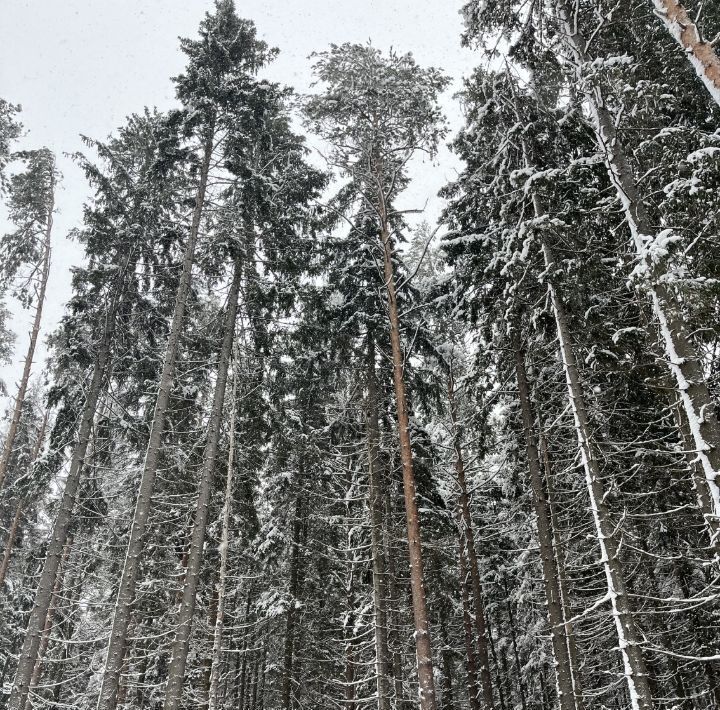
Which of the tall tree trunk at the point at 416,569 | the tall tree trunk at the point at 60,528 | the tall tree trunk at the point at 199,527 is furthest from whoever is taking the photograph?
the tall tree trunk at the point at 60,528

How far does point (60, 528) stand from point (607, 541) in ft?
38.1

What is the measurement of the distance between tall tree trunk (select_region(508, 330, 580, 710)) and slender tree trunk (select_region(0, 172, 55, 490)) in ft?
41.1

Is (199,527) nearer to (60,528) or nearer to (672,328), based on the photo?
(60,528)

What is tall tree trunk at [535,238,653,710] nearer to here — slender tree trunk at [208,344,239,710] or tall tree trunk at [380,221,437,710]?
tall tree trunk at [380,221,437,710]

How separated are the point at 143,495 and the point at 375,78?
10.4m

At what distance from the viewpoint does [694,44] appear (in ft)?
18.1

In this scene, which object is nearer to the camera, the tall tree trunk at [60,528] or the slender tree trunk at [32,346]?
the tall tree trunk at [60,528]

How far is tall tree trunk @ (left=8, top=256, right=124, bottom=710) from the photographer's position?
1050 centimetres

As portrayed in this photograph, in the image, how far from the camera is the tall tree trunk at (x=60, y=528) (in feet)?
34.4

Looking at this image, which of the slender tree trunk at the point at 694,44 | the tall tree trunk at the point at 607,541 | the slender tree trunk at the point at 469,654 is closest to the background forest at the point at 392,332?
the tall tree trunk at the point at 607,541

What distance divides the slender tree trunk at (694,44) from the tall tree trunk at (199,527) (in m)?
9.46

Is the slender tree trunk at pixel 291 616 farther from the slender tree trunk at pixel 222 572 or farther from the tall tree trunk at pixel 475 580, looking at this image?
the tall tree trunk at pixel 475 580

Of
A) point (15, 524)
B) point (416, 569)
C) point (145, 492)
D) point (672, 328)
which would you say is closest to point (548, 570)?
point (416, 569)

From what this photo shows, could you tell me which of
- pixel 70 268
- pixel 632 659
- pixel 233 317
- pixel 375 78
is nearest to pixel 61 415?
pixel 70 268
